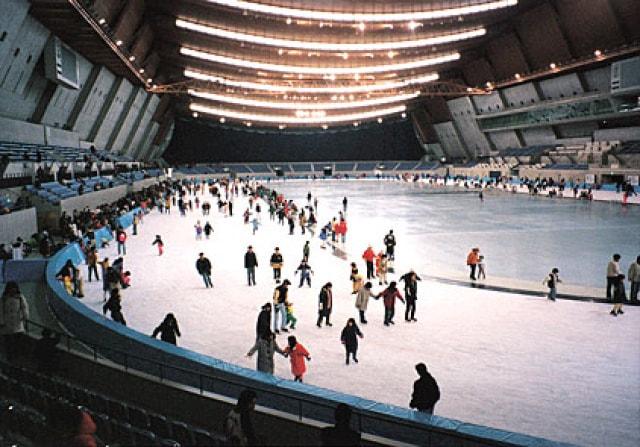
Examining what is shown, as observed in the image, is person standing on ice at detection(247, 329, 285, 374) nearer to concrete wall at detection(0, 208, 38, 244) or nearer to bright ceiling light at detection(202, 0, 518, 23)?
concrete wall at detection(0, 208, 38, 244)

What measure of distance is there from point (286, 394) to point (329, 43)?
38.5m

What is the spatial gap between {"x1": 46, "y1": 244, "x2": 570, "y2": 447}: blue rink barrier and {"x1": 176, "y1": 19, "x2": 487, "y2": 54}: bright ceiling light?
31.4 meters

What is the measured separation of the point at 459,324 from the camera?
33.1 ft

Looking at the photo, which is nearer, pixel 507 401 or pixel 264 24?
pixel 507 401

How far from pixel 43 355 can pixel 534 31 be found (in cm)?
4601

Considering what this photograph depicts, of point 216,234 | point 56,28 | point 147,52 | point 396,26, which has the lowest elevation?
point 216,234

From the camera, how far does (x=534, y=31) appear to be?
1710 inches

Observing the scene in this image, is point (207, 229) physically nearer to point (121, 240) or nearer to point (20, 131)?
point (121, 240)

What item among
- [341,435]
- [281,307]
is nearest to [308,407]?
[341,435]

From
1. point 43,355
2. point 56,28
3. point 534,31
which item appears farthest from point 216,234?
point 534,31

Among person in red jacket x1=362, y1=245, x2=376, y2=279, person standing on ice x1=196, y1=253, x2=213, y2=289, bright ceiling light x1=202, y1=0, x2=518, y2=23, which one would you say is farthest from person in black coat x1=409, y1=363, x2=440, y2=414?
bright ceiling light x1=202, y1=0, x2=518, y2=23

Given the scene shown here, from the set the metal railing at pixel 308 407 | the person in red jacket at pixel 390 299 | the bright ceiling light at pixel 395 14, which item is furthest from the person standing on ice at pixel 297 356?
the bright ceiling light at pixel 395 14

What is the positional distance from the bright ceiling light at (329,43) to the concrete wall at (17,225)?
21115 millimetres

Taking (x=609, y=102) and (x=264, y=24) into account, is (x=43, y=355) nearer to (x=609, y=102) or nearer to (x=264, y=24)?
(x=264, y=24)
